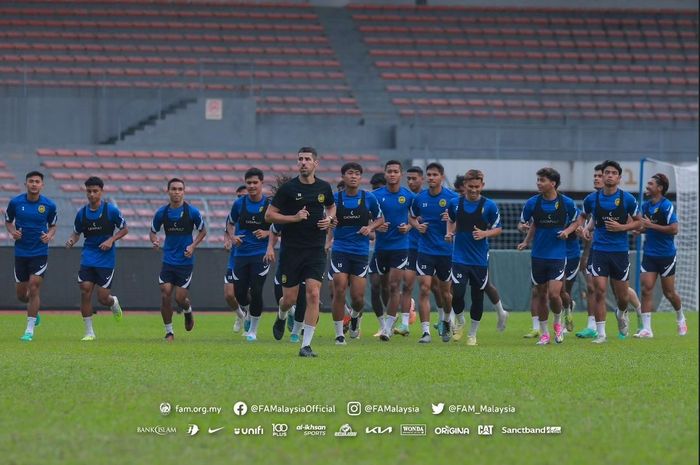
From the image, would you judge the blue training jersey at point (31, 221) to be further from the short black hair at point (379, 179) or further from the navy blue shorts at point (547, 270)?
the navy blue shorts at point (547, 270)

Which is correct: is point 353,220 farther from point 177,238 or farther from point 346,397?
point 346,397

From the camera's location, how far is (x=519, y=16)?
143ft

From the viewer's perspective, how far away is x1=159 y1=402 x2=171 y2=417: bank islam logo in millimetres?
9117

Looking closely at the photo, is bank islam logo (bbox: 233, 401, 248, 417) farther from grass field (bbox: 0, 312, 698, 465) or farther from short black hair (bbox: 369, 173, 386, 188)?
short black hair (bbox: 369, 173, 386, 188)

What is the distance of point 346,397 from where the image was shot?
10.1 m

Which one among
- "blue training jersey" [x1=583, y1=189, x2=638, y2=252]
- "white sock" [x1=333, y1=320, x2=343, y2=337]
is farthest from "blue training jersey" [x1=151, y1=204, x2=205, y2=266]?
"blue training jersey" [x1=583, y1=189, x2=638, y2=252]

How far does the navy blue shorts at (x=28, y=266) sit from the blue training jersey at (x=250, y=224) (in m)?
2.78

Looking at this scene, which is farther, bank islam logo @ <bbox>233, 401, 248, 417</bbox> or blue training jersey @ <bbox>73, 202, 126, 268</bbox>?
blue training jersey @ <bbox>73, 202, 126, 268</bbox>

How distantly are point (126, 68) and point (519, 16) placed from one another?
45.9 ft

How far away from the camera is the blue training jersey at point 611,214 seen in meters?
17.5

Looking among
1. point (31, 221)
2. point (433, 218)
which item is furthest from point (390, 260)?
point (31, 221)

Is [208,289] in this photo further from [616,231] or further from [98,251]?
[616,231]

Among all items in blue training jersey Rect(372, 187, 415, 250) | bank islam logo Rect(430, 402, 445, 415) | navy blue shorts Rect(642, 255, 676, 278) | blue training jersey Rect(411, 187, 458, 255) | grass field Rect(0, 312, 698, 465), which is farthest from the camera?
navy blue shorts Rect(642, 255, 676, 278)

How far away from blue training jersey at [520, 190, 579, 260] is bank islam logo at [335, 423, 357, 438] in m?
9.31
